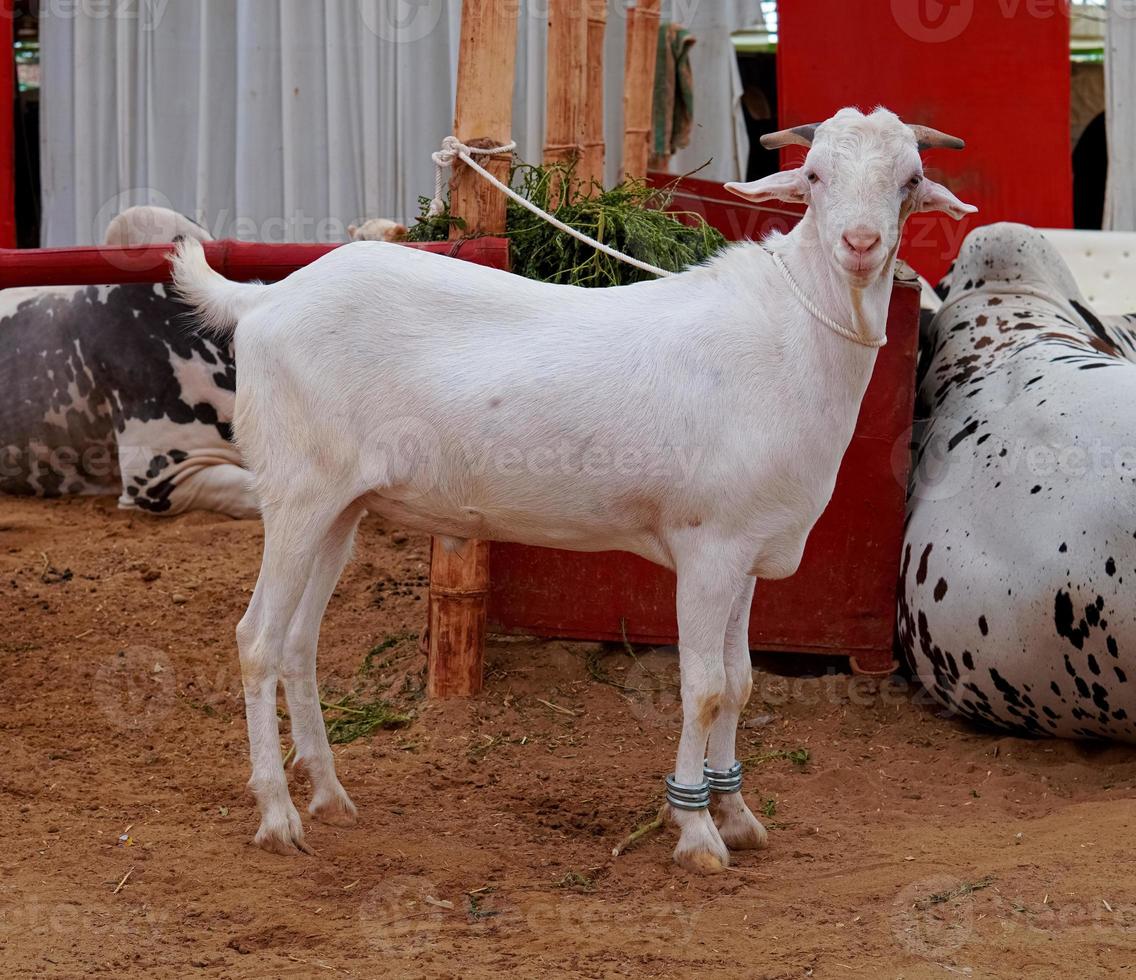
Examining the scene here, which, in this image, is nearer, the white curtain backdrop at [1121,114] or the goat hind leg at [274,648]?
the goat hind leg at [274,648]

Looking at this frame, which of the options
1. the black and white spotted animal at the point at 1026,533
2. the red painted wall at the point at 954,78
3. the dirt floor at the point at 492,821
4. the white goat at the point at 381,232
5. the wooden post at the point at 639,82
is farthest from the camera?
the red painted wall at the point at 954,78

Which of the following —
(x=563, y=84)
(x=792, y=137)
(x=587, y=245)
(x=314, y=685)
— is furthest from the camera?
(x=563, y=84)

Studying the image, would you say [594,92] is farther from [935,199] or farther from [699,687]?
[699,687]

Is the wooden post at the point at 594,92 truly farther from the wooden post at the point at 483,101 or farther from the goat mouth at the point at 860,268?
the goat mouth at the point at 860,268

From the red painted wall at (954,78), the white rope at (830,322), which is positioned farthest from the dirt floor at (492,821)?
the red painted wall at (954,78)

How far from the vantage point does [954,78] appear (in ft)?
27.2

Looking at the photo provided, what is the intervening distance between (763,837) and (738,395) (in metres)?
1.13

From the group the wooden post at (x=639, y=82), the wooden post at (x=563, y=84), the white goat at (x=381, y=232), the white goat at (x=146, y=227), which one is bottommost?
the white goat at (x=381, y=232)

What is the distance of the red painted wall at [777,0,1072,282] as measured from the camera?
8.24m

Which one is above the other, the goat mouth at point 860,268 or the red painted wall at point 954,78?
the red painted wall at point 954,78

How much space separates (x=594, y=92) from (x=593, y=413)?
4311 millimetres

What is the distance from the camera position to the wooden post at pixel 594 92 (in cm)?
651

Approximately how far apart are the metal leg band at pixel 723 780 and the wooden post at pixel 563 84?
2511 mm

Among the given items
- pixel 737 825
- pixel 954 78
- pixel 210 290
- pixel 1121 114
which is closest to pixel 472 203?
pixel 210 290
